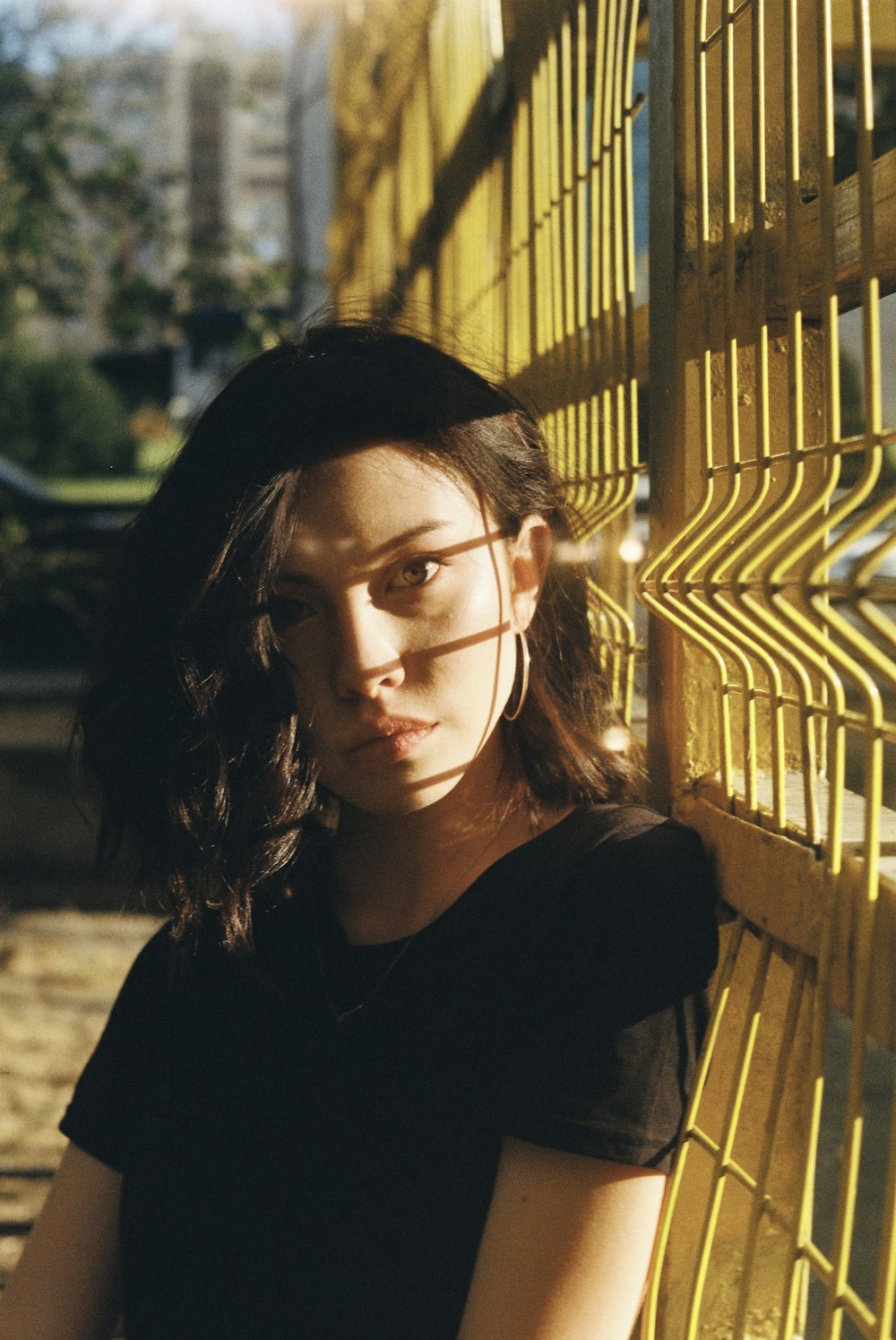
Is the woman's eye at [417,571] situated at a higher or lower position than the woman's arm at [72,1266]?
higher

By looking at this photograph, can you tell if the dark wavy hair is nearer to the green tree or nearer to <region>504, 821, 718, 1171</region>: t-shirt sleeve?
<region>504, 821, 718, 1171</region>: t-shirt sleeve

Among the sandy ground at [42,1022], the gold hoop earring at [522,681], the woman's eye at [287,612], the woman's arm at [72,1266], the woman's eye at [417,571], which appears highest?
the woman's eye at [417,571]

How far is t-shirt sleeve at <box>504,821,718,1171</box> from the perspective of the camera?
44.5 inches

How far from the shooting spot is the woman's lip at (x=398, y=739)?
1326 mm

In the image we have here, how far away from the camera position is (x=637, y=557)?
6.00 feet

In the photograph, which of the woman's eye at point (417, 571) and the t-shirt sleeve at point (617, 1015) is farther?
the woman's eye at point (417, 571)

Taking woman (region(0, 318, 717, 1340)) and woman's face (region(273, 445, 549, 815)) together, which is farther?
woman's face (region(273, 445, 549, 815))

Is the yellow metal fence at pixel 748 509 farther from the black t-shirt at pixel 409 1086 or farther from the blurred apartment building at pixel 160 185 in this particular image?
the blurred apartment building at pixel 160 185

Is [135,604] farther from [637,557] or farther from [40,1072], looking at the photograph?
[40,1072]

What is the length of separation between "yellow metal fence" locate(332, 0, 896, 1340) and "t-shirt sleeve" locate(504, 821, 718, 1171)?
0.05 metres

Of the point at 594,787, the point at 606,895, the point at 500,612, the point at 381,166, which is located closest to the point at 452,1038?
the point at 606,895

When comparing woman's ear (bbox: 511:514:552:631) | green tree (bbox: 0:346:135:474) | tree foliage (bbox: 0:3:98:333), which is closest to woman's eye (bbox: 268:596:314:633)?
woman's ear (bbox: 511:514:552:631)

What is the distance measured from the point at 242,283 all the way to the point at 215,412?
5.38 metres

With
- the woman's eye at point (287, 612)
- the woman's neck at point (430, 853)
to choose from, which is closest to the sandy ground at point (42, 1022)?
the woman's neck at point (430, 853)
